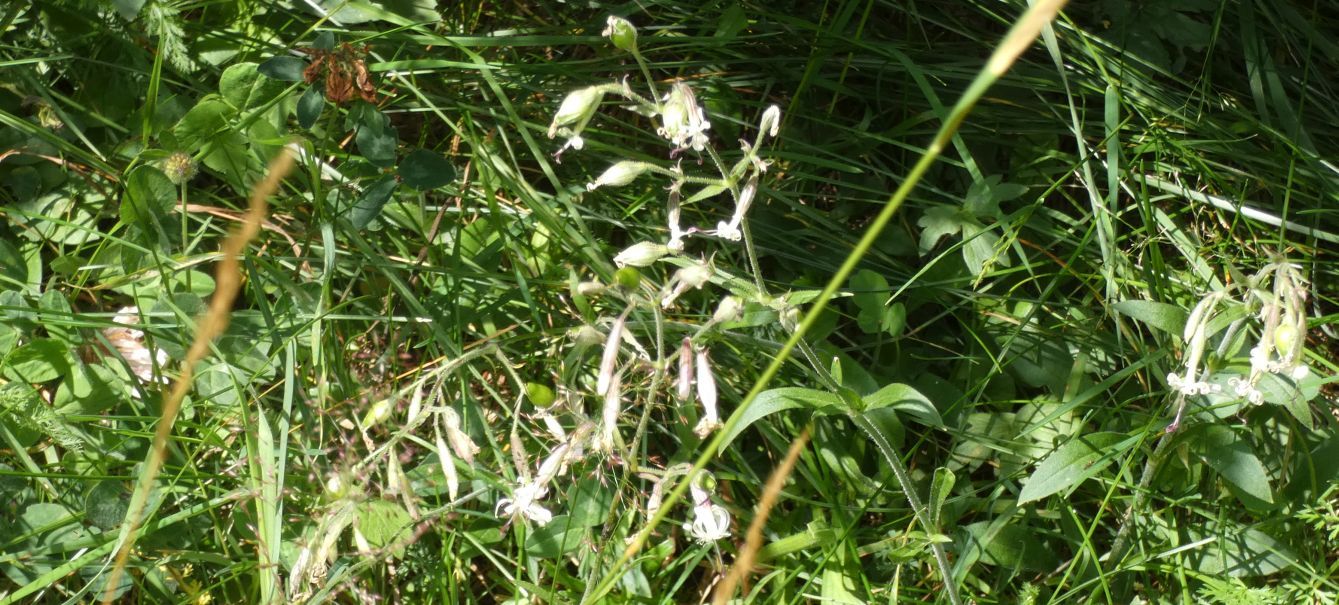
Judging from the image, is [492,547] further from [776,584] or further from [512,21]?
[512,21]

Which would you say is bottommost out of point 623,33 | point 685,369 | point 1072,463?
point 1072,463

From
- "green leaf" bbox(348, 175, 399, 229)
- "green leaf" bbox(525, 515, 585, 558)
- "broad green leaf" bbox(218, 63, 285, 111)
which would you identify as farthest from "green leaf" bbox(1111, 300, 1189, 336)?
"broad green leaf" bbox(218, 63, 285, 111)

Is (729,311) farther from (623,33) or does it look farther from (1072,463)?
(1072,463)

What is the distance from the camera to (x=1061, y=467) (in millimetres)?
2012

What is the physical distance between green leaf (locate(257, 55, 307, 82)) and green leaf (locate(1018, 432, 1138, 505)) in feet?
5.45

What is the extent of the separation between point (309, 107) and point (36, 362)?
783 mm

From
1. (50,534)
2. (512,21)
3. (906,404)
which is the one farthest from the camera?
(512,21)

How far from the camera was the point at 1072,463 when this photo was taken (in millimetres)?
2012

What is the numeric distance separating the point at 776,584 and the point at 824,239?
0.79 metres

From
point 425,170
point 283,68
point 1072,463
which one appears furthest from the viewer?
point 425,170

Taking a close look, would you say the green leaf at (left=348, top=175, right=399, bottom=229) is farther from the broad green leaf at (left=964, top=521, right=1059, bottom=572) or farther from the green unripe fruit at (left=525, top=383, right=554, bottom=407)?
the broad green leaf at (left=964, top=521, right=1059, bottom=572)

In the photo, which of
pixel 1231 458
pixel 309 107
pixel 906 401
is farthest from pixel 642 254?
pixel 1231 458

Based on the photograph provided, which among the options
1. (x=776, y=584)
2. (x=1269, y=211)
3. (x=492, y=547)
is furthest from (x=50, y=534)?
(x=1269, y=211)

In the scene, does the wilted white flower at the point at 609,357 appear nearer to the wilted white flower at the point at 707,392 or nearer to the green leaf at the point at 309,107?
the wilted white flower at the point at 707,392
